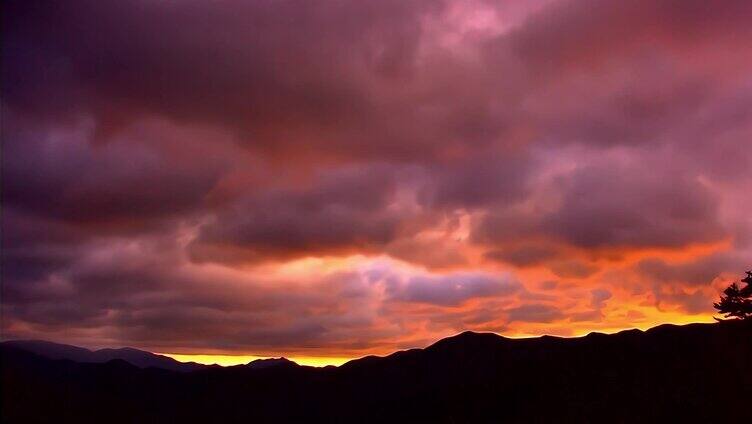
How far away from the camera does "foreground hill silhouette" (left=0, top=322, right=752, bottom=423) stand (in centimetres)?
9231

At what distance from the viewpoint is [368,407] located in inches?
6265

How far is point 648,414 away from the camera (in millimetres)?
89875

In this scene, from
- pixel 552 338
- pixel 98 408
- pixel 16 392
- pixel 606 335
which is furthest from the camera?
pixel 552 338

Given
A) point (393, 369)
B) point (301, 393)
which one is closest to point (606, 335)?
point (393, 369)

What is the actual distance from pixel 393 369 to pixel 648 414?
91223 mm

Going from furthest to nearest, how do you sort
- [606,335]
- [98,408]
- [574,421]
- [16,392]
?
[98,408] < [606,335] < [16,392] < [574,421]

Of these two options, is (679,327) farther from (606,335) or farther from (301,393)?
(301,393)

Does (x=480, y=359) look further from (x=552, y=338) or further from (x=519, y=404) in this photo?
(x=519, y=404)

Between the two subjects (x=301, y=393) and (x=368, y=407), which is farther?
(x=301, y=393)

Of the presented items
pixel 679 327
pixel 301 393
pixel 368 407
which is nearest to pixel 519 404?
pixel 679 327

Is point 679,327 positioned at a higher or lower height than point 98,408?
higher

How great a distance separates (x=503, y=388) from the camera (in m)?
115

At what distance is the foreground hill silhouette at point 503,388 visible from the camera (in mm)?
92312

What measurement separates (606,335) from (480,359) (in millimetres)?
42422
